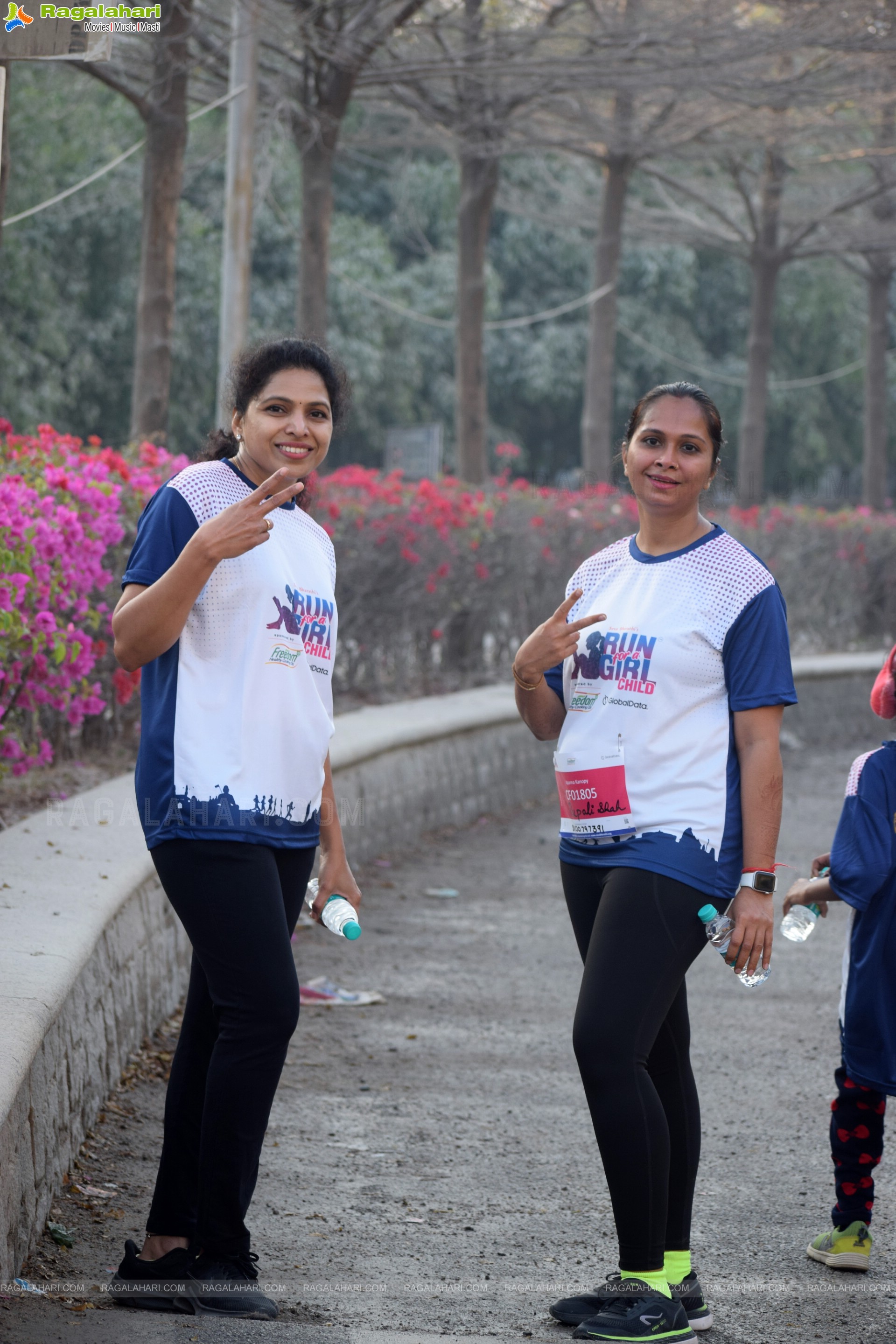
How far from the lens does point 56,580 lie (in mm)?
5691

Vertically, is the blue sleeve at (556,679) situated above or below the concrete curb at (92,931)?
above

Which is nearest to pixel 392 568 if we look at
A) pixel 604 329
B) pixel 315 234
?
pixel 315 234

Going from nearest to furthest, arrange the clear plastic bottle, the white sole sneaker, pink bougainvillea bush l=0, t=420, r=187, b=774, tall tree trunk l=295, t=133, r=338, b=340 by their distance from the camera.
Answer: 1. the white sole sneaker
2. the clear plastic bottle
3. pink bougainvillea bush l=0, t=420, r=187, b=774
4. tall tree trunk l=295, t=133, r=338, b=340

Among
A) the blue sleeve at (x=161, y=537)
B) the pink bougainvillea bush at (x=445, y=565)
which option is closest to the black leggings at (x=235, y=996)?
the blue sleeve at (x=161, y=537)

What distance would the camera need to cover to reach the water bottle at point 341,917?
3.00 m

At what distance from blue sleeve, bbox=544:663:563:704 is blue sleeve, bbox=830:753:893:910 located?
2.41 feet

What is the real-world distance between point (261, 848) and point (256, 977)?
0.23 metres

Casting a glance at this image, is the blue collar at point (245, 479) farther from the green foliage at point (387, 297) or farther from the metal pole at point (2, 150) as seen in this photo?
the green foliage at point (387, 297)

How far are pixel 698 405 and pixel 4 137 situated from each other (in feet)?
8.21

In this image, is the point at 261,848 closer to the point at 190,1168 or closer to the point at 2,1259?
the point at 190,1168

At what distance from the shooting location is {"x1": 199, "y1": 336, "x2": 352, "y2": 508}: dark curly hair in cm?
303

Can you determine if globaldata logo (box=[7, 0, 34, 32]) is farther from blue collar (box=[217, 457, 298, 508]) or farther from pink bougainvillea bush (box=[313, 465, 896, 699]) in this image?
pink bougainvillea bush (box=[313, 465, 896, 699])

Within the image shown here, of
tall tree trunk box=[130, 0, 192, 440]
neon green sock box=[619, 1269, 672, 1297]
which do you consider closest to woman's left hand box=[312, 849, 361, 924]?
neon green sock box=[619, 1269, 672, 1297]

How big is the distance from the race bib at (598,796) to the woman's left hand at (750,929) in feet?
0.78
